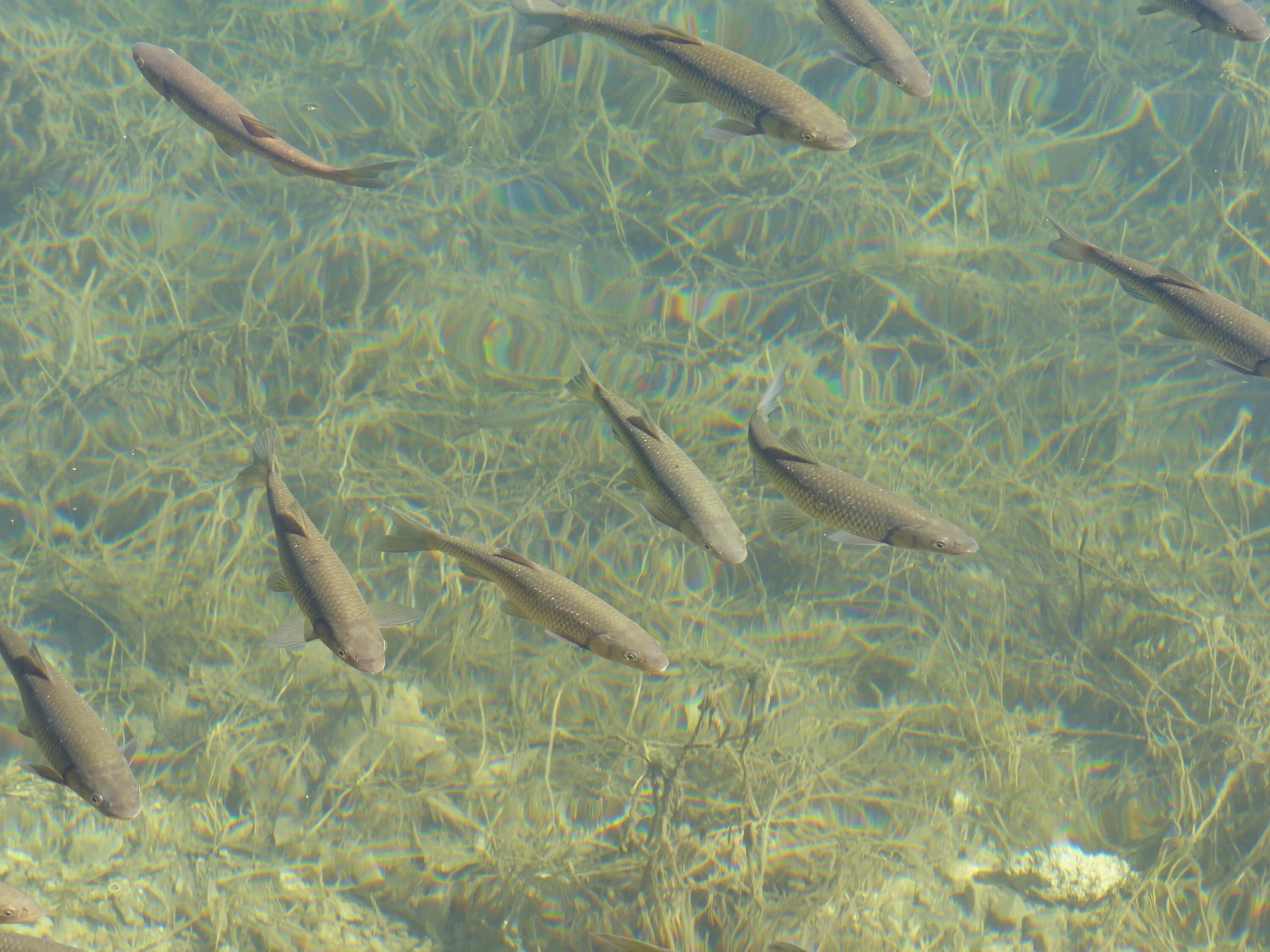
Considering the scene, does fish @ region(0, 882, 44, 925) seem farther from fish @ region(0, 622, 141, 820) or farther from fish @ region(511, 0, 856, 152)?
fish @ region(511, 0, 856, 152)

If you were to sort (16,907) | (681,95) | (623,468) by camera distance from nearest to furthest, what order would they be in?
(16,907) → (681,95) → (623,468)

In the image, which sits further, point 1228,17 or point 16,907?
point 1228,17

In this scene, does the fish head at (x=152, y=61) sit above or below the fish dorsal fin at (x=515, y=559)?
above

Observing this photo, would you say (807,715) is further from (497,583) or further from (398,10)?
(398,10)

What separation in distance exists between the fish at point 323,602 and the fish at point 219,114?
Answer: 183 cm

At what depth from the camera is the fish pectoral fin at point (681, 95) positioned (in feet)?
14.6

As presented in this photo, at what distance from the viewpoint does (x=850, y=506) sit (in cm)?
347

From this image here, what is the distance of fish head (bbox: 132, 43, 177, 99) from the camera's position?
14.0ft

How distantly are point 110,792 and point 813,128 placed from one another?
457cm

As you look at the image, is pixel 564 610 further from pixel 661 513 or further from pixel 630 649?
pixel 661 513

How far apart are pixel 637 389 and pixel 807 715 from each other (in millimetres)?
2685

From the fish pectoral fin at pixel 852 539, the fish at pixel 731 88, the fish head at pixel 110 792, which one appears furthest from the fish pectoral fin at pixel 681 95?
the fish head at pixel 110 792

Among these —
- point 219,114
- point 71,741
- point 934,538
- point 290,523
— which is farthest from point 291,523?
point 934,538

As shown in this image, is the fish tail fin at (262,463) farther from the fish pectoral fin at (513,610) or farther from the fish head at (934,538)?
the fish head at (934,538)
